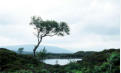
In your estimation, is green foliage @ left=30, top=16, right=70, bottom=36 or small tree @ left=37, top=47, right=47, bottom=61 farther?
green foliage @ left=30, top=16, right=70, bottom=36

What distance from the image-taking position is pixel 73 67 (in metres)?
19.0

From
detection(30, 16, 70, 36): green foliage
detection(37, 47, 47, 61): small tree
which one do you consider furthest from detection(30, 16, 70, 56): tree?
detection(37, 47, 47, 61): small tree

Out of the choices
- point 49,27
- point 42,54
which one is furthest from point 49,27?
point 42,54

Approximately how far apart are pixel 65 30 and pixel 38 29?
5.69 metres

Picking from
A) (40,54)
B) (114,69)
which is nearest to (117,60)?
(114,69)

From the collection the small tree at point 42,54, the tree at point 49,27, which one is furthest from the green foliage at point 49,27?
the small tree at point 42,54

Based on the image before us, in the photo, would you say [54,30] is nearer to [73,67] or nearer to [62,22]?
[62,22]

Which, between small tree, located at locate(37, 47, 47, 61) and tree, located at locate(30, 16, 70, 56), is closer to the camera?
small tree, located at locate(37, 47, 47, 61)

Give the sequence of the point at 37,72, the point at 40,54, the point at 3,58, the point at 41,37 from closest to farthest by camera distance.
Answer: the point at 37,72 < the point at 3,58 < the point at 40,54 < the point at 41,37

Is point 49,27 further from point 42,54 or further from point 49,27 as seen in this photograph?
point 42,54

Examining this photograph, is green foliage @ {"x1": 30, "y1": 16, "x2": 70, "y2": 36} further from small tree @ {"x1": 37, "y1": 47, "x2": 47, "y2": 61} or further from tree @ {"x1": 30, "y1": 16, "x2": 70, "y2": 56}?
small tree @ {"x1": 37, "y1": 47, "x2": 47, "y2": 61}

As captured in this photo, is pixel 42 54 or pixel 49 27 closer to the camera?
pixel 42 54

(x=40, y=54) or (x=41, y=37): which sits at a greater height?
(x=41, y=37)

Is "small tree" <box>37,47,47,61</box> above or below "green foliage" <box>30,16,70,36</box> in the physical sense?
below
